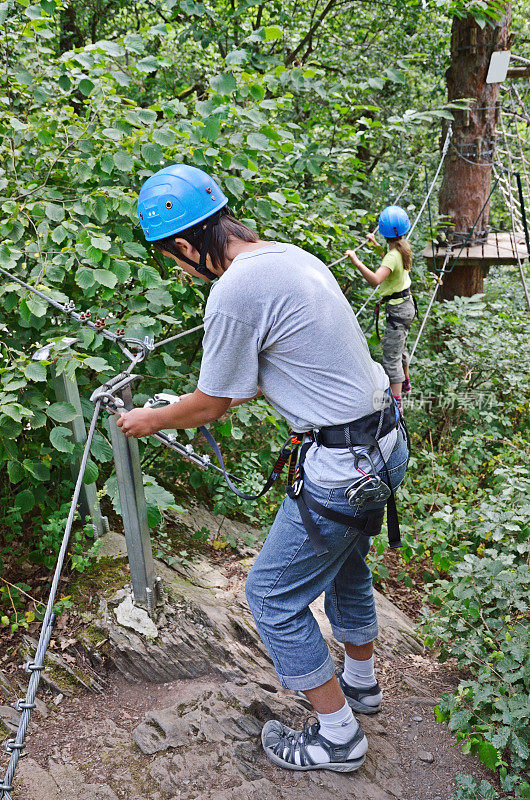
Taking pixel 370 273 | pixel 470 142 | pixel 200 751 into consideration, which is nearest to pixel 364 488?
pixel 200 751

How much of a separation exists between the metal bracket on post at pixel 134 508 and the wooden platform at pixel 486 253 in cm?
535

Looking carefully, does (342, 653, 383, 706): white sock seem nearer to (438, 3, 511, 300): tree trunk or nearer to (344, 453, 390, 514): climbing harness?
(344, 453, 390, 514): climbing harness

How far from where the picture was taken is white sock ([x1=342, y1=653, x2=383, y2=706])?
2.71 m

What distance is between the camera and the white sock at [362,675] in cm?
271

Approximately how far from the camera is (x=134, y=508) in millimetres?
2709

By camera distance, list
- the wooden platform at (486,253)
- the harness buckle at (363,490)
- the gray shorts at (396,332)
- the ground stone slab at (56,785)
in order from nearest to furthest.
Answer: the harness buckle at (363,490), the ground stone slab at (56,785), the gray shorts at (396,332), the wooden platform at (486,253)

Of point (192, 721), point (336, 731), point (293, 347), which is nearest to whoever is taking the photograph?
point (293, 347)

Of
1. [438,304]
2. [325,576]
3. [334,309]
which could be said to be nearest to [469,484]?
[438,304]

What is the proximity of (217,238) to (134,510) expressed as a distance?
122 centimetres

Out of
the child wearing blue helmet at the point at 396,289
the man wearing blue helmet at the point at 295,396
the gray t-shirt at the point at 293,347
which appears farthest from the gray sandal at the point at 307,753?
the child wearing blue helmet at the point at 396,289

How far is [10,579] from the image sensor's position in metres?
3.12

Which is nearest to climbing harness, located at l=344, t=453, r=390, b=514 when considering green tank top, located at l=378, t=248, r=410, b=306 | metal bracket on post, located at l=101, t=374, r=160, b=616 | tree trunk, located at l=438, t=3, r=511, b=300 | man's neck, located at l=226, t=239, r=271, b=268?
man's neck, located at l=226, t=239, r=271, b=268

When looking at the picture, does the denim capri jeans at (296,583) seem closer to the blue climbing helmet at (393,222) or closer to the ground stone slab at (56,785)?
the ground stone slab at (56,785)

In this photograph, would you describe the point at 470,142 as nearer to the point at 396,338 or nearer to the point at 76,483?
the point at 396,338
